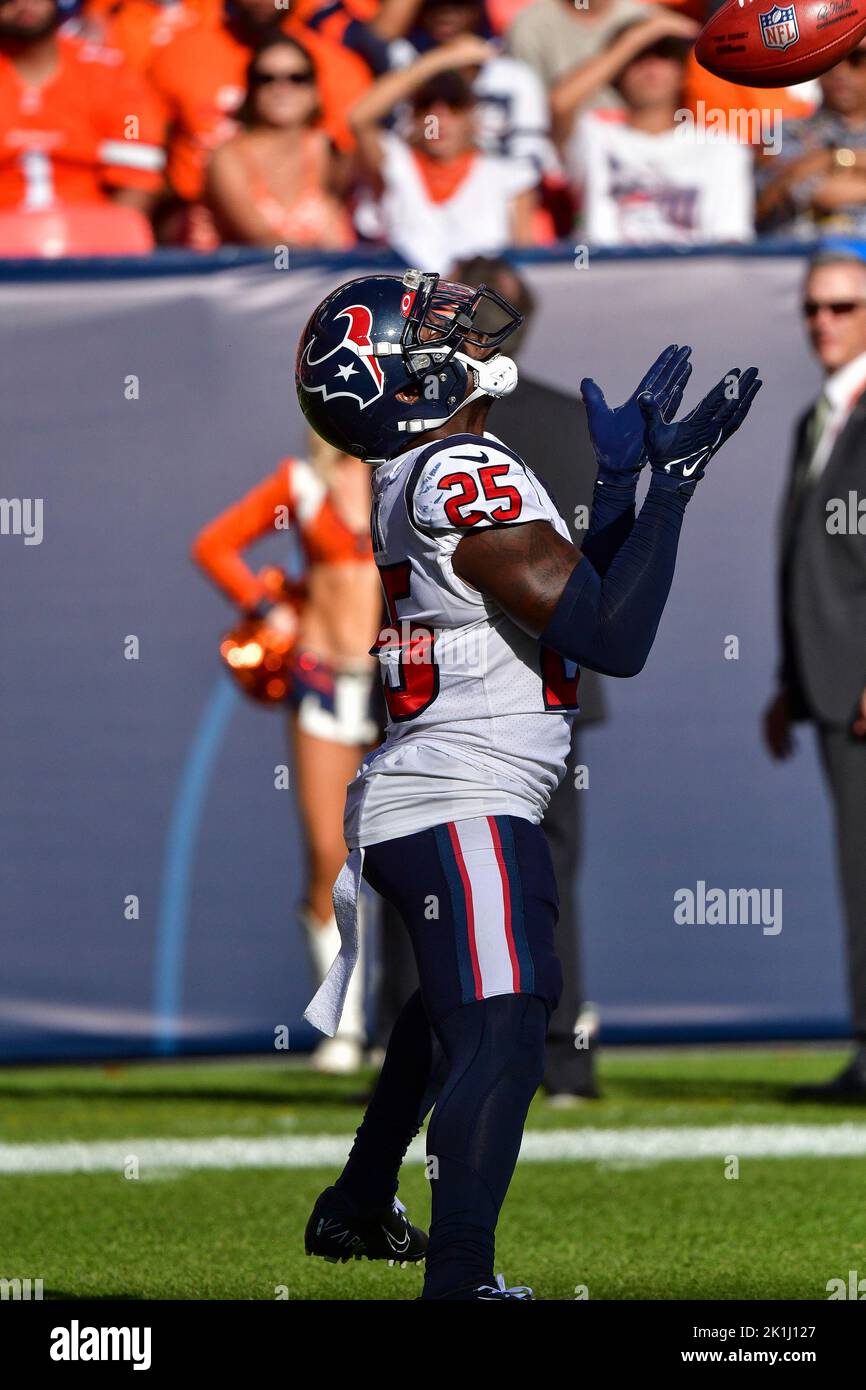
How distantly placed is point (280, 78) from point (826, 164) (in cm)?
224

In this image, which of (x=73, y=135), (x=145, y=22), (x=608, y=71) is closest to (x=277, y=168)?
(x=73, y=135)

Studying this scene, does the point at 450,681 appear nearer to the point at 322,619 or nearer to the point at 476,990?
the point at 476,990

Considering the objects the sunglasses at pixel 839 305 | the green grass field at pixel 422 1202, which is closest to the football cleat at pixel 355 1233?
the green grass field at pixel 422 1202

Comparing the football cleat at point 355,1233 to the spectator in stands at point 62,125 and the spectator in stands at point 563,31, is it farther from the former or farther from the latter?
the spectator in stands at point 563,31

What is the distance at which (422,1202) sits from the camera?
15.7ft

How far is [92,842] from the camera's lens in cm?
701

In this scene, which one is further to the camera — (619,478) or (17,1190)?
(17,1190)

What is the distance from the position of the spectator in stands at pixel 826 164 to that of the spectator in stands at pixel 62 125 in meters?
2.61

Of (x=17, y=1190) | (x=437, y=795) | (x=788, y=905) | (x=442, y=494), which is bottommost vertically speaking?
(x=17, y=1190)

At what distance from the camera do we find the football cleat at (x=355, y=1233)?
350 centimetres

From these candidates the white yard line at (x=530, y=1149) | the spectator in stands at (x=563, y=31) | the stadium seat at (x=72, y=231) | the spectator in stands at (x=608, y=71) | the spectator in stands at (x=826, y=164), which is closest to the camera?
the white yard line at (x=530, y=1149)

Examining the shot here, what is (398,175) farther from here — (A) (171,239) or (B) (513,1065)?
(B) (513,1065)

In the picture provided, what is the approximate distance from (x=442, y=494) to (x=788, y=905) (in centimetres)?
429
